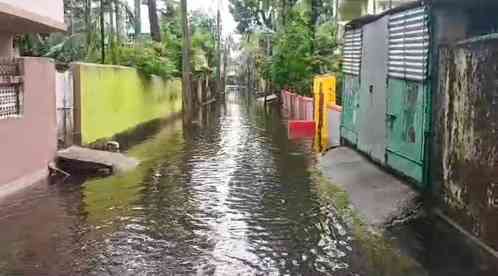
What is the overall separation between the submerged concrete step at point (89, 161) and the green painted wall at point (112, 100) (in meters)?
2.34

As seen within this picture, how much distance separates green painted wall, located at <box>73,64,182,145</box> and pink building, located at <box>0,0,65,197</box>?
123 inches

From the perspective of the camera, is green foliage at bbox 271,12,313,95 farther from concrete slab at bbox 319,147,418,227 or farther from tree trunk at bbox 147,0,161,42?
concrete slab at bbox 319,147,418,227

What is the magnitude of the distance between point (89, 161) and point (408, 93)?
675cm

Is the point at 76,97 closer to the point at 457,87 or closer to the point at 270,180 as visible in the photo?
the point at 270,180

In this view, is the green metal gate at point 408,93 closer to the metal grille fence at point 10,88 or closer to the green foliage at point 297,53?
the metal grille fence at point 10,88

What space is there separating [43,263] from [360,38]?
8.02m

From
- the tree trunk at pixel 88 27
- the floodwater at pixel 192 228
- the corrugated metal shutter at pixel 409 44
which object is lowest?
the floodwater at pixel 192 228

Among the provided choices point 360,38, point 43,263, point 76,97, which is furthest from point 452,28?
point 76,97

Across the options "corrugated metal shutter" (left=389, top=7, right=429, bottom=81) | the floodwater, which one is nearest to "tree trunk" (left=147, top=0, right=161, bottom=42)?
the floodwater

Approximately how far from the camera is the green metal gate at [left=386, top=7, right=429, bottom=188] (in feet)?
26.8

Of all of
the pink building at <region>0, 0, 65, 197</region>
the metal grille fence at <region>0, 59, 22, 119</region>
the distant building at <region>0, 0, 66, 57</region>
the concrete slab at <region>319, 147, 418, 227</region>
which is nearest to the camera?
the concrete slab at <region>319, 147, 418, 227</region>

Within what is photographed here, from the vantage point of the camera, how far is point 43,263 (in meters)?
6.36

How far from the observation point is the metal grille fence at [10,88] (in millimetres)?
10336

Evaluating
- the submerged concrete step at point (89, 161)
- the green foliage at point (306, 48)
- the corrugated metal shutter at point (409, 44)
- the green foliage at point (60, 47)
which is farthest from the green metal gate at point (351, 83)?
the green foliage at point (306, 48)
